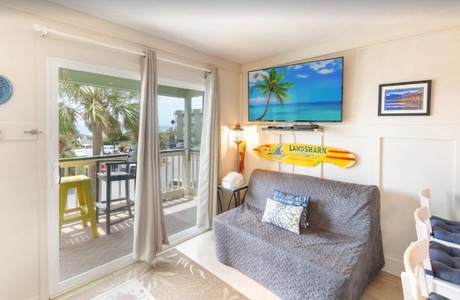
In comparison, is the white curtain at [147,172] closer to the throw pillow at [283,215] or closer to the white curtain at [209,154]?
the white curtain at [209,154]

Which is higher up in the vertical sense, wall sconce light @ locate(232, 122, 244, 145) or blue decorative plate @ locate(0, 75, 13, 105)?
blue decorative plate @ locate(0, 75, 13, 105)

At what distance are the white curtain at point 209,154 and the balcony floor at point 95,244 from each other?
0.39m

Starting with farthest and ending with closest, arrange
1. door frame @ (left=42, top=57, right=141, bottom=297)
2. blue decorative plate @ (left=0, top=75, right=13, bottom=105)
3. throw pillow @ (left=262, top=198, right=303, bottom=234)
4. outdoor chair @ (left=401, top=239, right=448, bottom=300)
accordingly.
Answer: throw pillow @ (left=262, top=198, right=303, bottom=234), door frame @ (left=42, top=57, right=141, bottom=297), blue decorative plate @ (left=0, top=75, right=13, bottom=105), outdoor chair @ (left=401, top=239, right=448, bottom=300)

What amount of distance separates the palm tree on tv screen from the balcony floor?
202 centimetres

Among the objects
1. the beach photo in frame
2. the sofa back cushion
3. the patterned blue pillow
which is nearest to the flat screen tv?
the beach photo in frame

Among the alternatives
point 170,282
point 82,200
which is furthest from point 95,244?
point 170,282

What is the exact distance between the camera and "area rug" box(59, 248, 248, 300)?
2010 mm

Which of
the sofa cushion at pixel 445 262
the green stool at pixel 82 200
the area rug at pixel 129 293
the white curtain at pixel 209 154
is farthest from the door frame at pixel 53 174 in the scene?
the sofa cushion at pixel 445 262

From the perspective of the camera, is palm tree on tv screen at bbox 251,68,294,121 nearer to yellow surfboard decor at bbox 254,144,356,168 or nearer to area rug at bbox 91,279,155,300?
yellow surfboard decor at bbox 254,144,356,168

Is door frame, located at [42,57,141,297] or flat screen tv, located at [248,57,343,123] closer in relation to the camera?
door frame, located at [42,57,141,297]

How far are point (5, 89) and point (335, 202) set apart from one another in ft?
9.61

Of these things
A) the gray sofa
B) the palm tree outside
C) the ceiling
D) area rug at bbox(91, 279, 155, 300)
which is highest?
the ceiling

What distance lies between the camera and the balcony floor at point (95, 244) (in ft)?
7.68

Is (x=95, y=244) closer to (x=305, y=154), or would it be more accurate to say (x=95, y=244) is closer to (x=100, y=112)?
(x=100, y=112)
